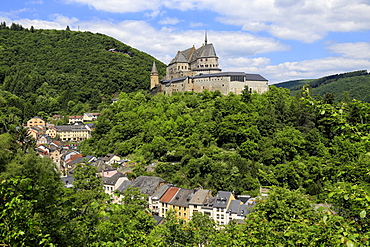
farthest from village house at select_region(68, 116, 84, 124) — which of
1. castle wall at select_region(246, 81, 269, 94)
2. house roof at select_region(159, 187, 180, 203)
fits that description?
house roof at select_region(159, 187, 180, 203)

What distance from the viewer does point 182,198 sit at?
113 ft

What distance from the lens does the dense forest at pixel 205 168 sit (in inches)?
219

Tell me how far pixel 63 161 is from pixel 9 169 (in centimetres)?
3217

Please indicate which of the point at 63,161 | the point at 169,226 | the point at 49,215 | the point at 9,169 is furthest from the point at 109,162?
the point at 49,215

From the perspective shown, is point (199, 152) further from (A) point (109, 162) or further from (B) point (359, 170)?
(B) point (359, 170)

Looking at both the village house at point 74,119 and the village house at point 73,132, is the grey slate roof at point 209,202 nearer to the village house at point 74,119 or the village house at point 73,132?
the village house at point 73,132

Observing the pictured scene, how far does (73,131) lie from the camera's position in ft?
247

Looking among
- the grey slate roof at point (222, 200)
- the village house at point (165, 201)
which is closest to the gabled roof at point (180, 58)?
the village house at point (165, 201)

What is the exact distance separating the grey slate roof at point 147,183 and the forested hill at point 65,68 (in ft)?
181

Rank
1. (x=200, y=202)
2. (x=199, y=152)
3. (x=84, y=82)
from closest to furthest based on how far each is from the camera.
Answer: (x=200, y=202) → (x=199, y=152) → (x=84, y=82)

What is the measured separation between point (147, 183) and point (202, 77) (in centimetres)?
3161

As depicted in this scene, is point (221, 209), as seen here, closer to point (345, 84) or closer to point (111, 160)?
point (111, 160)

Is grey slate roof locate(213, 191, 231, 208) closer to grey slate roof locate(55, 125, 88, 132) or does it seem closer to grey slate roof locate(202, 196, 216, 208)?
grey slate roof locate(202, 196, 216, 208)

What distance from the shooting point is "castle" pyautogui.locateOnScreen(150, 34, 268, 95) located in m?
60.7
